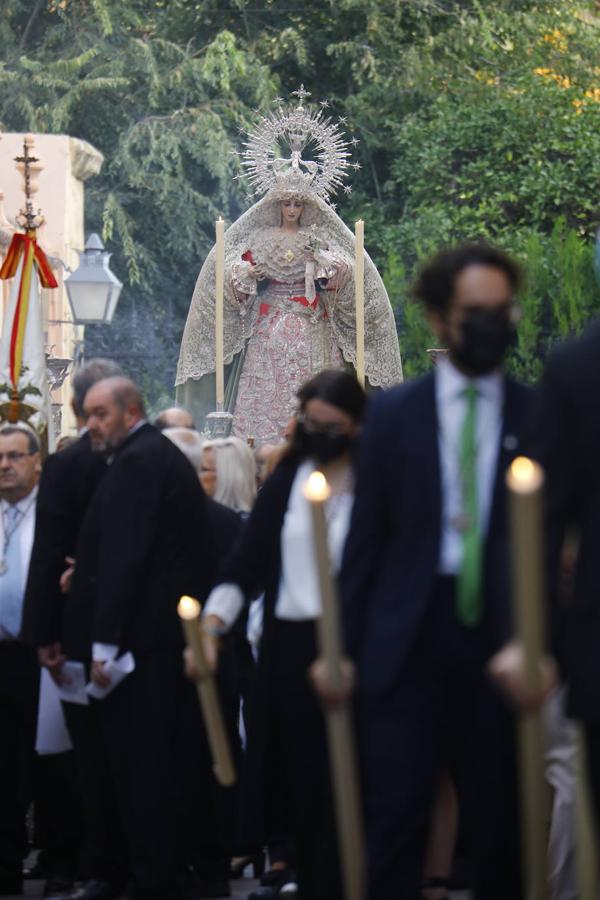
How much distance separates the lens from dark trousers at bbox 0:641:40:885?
8.55m

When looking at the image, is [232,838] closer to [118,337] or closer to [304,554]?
[304,554]

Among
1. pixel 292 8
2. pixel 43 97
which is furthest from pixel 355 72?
pixel 43 97

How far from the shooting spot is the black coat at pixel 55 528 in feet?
25.9

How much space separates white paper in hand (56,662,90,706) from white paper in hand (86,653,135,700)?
1.10 feet

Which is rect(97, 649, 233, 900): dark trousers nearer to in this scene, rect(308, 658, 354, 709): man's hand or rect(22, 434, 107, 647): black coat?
rect(22, 434, 107, 647): black coat

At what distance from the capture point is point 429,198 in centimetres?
3250

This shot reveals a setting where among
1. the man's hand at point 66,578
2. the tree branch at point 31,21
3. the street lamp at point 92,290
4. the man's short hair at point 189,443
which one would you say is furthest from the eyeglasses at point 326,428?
the tree branch at point 31,21

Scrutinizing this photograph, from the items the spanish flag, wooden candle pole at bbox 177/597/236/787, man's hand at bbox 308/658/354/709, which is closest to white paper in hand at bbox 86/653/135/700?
wooden candle pole at bbox 177/597/236/787

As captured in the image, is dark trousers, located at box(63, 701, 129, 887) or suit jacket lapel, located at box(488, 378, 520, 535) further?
dark trousers, located at box(63, 701, 129, 887)

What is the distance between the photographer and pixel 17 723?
863 cm

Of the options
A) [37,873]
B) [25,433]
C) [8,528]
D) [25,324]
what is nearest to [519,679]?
[8,528]

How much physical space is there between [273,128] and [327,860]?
10195 millimetres

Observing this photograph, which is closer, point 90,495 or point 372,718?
point 372,718

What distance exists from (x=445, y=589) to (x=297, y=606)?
1.38 metres
